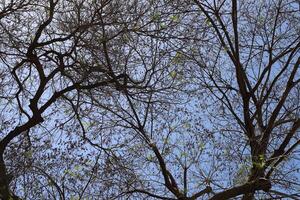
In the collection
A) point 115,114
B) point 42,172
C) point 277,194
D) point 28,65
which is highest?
point 28,65

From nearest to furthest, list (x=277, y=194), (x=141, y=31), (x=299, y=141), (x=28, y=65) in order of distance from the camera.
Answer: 1. (x=277, y=194)
2. (x=299, y=141)
3. (x=141, y=31)
4. (x=28, y=65)

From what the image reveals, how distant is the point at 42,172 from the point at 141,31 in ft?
8.59

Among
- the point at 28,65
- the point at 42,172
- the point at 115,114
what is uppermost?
the point at 28,65

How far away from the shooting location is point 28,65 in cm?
989

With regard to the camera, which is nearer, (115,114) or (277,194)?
(277,194)

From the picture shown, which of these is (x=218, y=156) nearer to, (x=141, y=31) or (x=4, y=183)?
(x=141, y=31)

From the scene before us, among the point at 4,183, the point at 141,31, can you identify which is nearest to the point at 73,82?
the point at 141,31

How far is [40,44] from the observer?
9.37 m

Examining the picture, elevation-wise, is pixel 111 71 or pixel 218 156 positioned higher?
pixel 111 71

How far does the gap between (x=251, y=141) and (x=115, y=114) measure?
2267 mm

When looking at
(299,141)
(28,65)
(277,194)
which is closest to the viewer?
(277,194)

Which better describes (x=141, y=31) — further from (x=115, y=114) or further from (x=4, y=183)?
(x=4, y=183)

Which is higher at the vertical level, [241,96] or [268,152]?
[241,96]

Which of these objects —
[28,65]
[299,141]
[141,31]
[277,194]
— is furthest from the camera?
[28,65]
